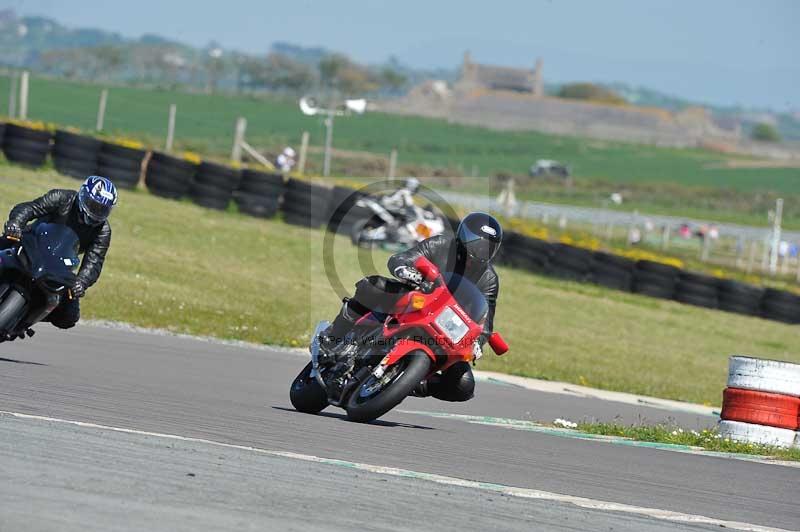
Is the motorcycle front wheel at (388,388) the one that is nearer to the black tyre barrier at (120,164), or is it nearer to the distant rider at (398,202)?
the black tyre barrier at (120,164)

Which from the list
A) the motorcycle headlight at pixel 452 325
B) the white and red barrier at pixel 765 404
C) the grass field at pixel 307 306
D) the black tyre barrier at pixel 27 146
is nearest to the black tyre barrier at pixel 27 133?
the black tyre barrier at pixel 27 146

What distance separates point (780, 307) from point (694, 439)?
19.3 metres

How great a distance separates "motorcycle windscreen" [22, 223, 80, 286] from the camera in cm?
1030

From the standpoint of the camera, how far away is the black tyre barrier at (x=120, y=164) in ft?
92.8

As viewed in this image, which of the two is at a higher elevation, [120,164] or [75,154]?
[75,154]

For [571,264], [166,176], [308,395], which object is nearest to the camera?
[308,395]

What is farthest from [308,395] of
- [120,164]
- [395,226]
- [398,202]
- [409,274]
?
[398,202]

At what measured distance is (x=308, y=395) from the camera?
978 centimetres

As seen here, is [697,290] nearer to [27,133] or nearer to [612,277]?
[612,277]

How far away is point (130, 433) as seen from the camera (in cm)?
691

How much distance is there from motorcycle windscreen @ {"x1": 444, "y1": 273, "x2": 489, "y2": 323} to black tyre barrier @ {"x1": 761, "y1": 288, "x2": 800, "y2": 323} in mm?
21654

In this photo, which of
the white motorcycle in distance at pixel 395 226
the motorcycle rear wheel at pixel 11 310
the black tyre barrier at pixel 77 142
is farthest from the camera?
the white motorcycle in distance at pixel 395 226

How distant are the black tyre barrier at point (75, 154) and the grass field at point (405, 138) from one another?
32.4 m

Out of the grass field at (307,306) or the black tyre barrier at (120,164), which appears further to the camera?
the black tyre barrier at (120,164)
